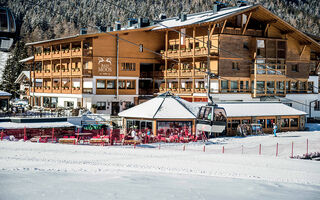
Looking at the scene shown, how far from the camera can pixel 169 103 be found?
3553 cm

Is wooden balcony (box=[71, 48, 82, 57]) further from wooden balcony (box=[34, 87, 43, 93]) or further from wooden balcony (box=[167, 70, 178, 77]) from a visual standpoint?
wooden balcony (box=[167, 70, 178, 77])

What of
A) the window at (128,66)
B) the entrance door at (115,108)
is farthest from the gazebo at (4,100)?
the window at (128,66)

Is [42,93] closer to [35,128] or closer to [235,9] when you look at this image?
[35,128]

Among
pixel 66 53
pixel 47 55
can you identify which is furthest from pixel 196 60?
pixel 47 55

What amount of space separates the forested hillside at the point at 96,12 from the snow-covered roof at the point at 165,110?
119 metres

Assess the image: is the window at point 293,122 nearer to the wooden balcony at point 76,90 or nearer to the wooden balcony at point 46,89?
the wooden balcony at point 76,90

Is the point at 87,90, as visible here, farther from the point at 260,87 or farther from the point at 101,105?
the point at 260,87

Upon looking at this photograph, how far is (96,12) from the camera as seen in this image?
581ft

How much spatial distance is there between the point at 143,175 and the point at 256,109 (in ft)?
83.2

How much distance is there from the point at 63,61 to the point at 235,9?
75.8 feet

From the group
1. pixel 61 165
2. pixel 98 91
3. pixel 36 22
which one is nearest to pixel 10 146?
pixel 61 165

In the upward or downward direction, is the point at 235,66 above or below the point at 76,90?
above

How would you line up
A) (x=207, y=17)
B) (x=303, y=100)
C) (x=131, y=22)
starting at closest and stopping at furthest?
(x=207, y=17)
(x=303, y=100)
(x=131, y=22)

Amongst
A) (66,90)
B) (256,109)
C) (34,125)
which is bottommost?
(34,125)
